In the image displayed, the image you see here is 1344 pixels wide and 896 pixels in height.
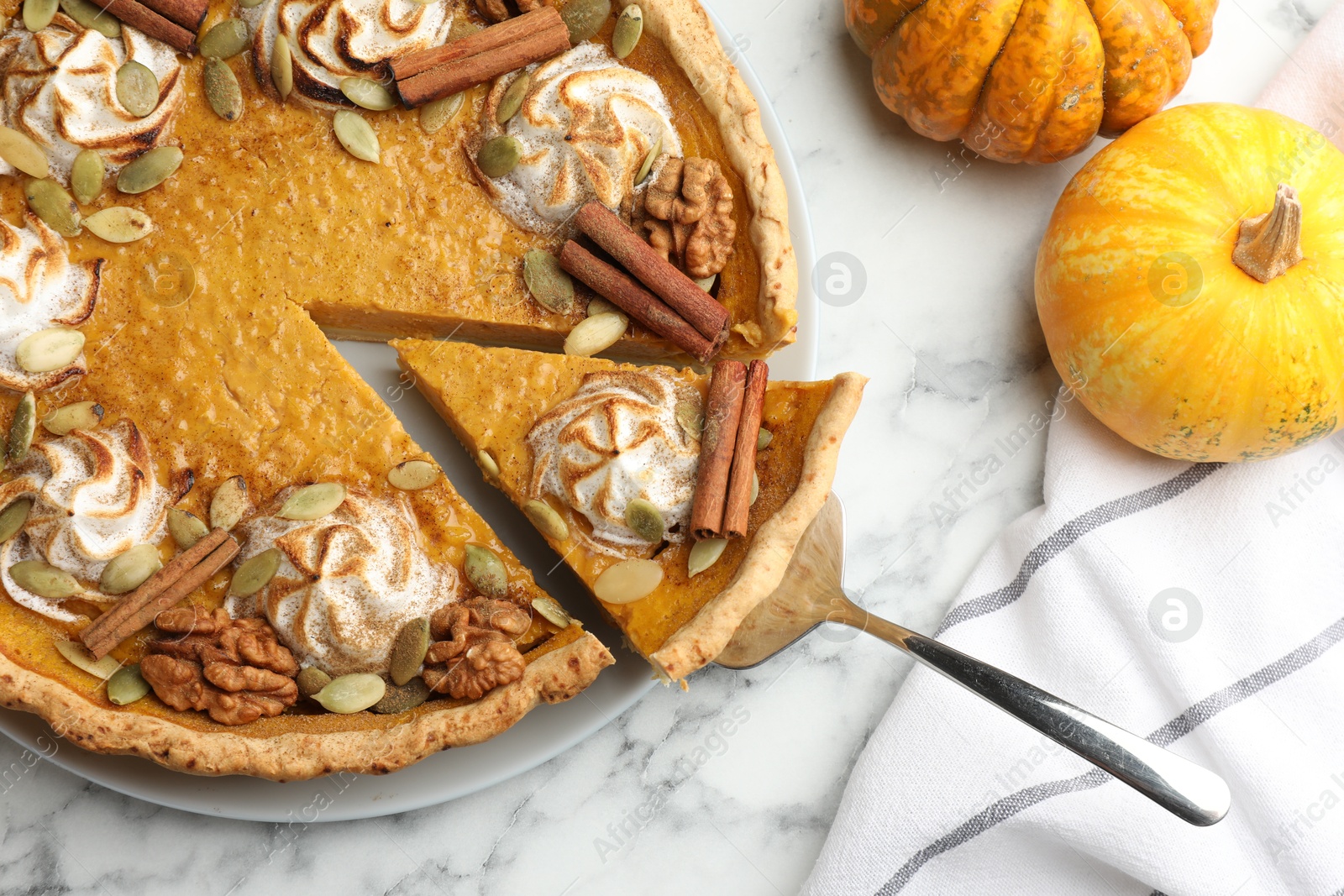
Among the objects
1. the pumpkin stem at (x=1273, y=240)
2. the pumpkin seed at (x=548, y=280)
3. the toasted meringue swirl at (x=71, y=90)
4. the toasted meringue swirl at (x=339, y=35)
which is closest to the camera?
the pumpkin stem at (x=1273, y=240)

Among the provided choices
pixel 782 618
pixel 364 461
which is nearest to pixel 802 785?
pixel 782 618

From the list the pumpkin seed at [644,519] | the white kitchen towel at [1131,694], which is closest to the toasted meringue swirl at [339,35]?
the pumpkin seed at [644,519]

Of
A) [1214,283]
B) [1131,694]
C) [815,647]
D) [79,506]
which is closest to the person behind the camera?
[79,506]

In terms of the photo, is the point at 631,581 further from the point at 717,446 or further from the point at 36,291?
the point at 36,291

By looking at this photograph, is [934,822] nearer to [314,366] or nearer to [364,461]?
[364,461]

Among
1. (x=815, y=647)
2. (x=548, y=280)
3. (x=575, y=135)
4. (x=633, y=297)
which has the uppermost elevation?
(x=575, y=135)

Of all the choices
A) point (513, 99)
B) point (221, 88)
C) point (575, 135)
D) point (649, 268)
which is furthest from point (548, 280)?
point (221, 88)

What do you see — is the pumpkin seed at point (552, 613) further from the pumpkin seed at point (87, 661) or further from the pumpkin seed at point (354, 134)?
the pumpkin seed at point (354, 134)
